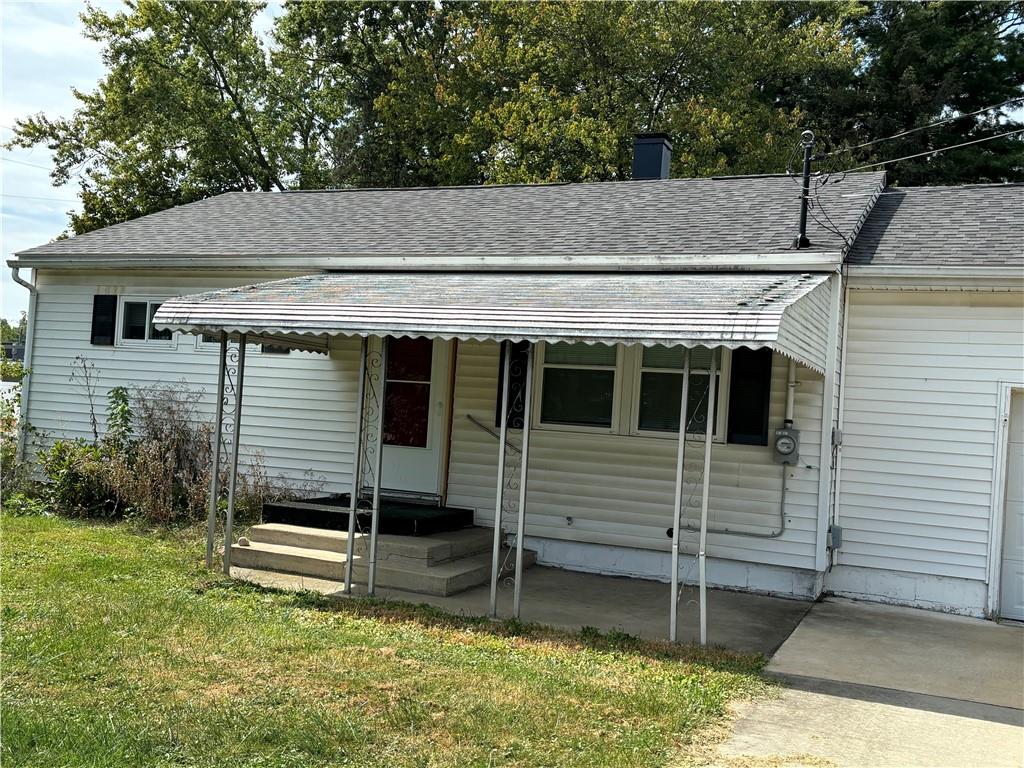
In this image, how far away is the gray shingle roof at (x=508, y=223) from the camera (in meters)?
9.44

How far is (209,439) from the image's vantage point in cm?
1123

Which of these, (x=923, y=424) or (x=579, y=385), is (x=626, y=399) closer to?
(x=579, y=385)

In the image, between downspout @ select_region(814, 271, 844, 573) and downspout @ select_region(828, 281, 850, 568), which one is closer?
downspout @ select_region(814, 271, 844, 573)

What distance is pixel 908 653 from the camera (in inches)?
269

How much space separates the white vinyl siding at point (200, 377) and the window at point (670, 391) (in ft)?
11.8

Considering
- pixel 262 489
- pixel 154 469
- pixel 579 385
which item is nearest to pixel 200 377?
pixel 154 469

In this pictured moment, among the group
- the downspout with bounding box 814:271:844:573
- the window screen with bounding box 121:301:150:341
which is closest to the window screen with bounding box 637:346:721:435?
the downspout with bounding box 814:271:844:573

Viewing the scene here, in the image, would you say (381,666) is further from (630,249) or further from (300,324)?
(630,249)

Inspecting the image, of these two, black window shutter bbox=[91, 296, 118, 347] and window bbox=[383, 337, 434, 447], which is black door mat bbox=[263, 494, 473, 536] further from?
black window shutter bbox=[91, 296, 118, 347]

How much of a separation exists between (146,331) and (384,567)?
5.60 metres

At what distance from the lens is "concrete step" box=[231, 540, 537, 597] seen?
8.09 metres

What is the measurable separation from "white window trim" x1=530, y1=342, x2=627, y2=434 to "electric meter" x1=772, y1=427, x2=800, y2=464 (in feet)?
5.38

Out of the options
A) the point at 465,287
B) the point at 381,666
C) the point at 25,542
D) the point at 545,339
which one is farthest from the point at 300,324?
the point at 25,542

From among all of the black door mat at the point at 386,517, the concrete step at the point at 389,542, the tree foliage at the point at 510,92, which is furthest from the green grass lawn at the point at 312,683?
the tree foliage at the point at 510,92
